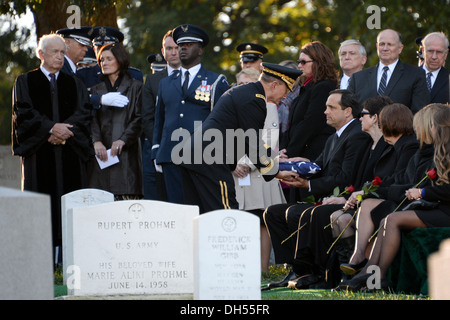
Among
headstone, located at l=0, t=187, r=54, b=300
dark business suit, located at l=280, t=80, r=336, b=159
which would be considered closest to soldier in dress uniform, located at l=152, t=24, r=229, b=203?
dark business suit, located at l=280, t=80, r=336, b=159

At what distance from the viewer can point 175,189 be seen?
11227 millimetres

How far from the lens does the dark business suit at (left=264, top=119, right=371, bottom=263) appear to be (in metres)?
10.6

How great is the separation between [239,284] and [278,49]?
68.9ft

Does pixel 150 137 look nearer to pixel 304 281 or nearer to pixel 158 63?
pixel 158 63

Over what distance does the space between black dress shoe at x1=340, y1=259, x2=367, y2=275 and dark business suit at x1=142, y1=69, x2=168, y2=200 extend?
3778mm

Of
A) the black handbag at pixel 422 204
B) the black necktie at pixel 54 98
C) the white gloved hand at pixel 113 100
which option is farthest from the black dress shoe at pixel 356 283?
the black necktie at pixel 54 98

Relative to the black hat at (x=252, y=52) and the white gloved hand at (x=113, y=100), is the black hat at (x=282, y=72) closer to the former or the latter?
the white gloved hand at (x=113, y=100)

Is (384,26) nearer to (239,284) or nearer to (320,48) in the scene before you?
(320,48)

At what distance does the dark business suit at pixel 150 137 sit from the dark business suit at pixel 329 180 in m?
2.38

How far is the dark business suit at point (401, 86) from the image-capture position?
11.3 m

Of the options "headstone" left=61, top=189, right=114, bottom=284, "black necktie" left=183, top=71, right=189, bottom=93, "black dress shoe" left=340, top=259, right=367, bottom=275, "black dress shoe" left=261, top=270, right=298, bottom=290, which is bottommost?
"black dress shoe" left=261, top=270, right=298, bottom=290

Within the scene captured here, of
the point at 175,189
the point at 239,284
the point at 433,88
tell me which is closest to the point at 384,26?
the point at 433,88

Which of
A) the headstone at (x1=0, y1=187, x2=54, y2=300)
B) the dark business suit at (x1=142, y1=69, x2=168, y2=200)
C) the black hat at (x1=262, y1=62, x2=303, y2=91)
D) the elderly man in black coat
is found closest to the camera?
the headstone at (x1=0, y1=187, x2=54, y2=300)

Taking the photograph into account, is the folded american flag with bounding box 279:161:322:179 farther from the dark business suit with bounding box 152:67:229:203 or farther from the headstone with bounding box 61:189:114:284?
the headstone with bounding box 61:189:114:284
